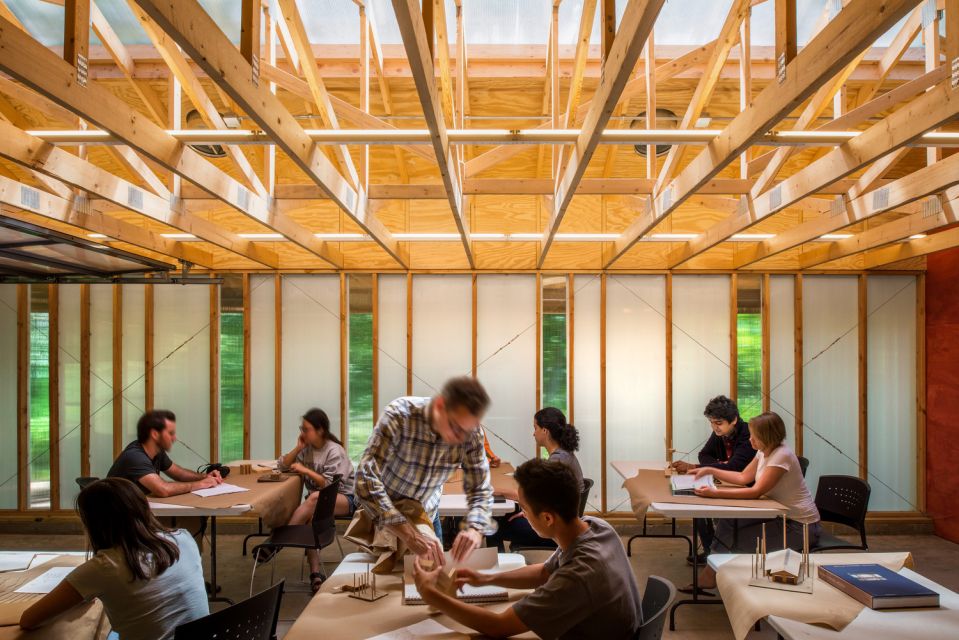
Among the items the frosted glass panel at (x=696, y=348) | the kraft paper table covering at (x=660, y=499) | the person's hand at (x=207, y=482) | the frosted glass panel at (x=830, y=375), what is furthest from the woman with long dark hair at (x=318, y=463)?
the frosted glass panel at (x=830, y=375)

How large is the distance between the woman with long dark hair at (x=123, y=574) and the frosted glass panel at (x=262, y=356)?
4.46 metres

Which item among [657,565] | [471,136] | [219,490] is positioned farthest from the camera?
[657,565]

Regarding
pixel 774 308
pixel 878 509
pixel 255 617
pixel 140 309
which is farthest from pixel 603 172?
pixel 255 617

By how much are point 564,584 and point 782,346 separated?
5.50 m

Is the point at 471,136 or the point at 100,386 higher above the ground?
the point at 471,136

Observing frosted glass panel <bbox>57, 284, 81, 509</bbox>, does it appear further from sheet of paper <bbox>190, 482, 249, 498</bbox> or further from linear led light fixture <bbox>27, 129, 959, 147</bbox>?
linear led light fixture <bbox>27, 129, 959, 147</bbox>

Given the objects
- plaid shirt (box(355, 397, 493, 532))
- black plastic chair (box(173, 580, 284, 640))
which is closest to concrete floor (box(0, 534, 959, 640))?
black plastic chair (box(173, 580, 284, 640))

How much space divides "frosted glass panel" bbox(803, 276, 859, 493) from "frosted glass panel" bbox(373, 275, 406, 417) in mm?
4138

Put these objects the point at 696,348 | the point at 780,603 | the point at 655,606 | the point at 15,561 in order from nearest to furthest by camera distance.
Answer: the point at 655,606 → the point at 780,603 → the point at 15,561 → the point at 696,348

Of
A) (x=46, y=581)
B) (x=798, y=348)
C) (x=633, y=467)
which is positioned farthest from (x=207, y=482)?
(x=798, y=348)

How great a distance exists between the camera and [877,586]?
7.87 feet

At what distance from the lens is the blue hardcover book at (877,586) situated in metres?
2.31

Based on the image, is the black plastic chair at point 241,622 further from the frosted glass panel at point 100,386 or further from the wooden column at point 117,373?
the frosted glass panel at point 100,386

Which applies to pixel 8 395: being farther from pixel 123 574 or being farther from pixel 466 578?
pixel 466 578
